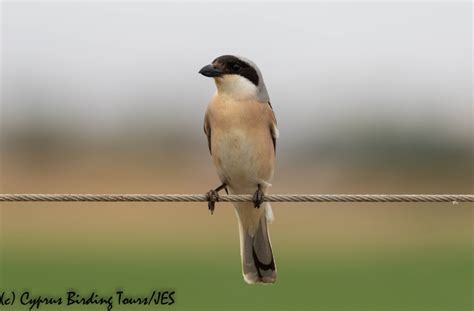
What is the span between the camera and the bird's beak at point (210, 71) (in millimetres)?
7191

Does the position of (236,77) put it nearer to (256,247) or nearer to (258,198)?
(258,198)

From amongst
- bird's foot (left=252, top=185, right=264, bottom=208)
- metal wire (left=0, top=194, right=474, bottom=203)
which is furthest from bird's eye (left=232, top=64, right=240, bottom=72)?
metal wire (left=0, top=194, right=474, bottom=203)

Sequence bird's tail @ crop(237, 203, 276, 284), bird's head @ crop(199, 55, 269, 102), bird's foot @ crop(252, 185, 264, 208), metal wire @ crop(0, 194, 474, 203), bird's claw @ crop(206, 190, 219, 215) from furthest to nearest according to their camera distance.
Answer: bird's tail @ crop(237, 203, 276, 284) < bird's head @ crop(199, 55, 269, 102) < bird's foot @ crop(252, 185, 264, 208) < bird's claw @ crop(206, 190, 219, 215) < metal wire @ crop(0, 194, 474, 203)

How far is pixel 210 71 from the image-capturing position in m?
7.24

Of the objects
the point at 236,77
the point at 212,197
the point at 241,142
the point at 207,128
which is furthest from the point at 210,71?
the point at 212,197

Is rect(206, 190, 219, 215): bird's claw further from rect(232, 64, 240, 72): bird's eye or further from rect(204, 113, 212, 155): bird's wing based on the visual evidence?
→ rect(232, 64, 240, 72): bird's eye

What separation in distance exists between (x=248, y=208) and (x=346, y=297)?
7.00 meters

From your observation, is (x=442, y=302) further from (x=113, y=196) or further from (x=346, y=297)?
(x=113, y=196)

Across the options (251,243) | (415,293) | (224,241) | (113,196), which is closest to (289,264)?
(224,241)

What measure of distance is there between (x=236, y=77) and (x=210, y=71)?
19 cm

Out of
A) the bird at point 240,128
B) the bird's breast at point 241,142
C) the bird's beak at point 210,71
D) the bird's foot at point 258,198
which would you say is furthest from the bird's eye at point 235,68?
the bird's foot at point 258,198

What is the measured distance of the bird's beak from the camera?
7.19 meters

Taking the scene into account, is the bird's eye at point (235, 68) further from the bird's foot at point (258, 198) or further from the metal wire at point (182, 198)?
the metal wire at point (182, 198)

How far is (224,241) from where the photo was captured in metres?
19.5
